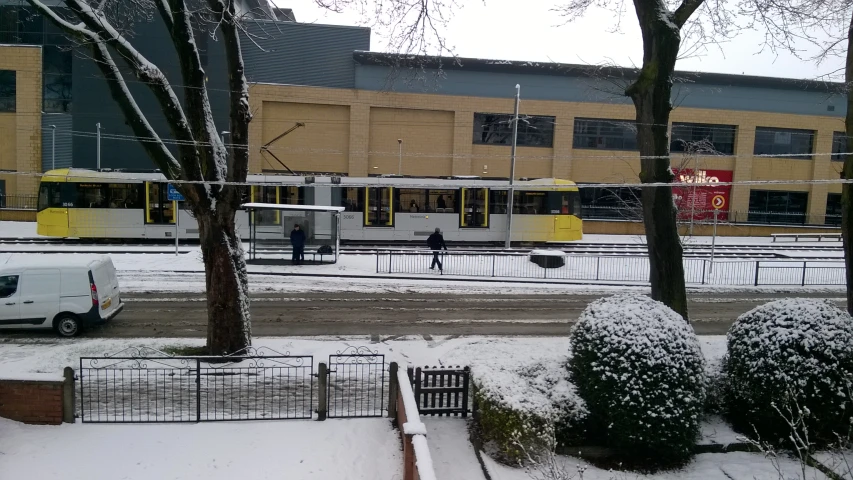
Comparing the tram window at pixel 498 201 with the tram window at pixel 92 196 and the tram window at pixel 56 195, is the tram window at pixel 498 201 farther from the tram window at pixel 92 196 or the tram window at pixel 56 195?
the tram window at pixel 56 195

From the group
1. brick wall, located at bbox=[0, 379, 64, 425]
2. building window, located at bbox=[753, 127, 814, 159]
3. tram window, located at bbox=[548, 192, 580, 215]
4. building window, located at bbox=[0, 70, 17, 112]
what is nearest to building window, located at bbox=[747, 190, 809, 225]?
building window, located at bbox=[753, 127, 814, 159]

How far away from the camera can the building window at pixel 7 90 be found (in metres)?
41.1

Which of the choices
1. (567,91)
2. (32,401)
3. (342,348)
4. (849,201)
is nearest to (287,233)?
(342,348)

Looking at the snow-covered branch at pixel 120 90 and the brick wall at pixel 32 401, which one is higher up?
the snow-covered branch at pixel 120 90

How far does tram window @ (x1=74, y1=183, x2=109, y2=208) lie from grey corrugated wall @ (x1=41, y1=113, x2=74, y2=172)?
1662cm

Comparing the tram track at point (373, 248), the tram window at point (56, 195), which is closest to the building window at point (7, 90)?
the tram track at point (373, 248)

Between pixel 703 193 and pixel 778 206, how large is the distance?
1466cm

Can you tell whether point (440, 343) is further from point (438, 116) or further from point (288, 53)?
point (288, 53)

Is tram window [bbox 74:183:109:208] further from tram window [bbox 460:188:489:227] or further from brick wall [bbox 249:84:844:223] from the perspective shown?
tram window [bbox 460:188:489:227]

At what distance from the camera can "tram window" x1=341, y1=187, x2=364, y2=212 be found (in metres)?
29.4

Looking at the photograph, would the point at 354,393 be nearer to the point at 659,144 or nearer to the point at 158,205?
the point at 659,144

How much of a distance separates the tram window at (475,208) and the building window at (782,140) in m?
27.9

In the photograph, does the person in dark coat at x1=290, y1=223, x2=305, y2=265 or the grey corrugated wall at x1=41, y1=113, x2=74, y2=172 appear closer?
the person in dark coat at x1=290, y1=223, x2=305, y2=265

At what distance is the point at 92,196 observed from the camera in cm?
2789
